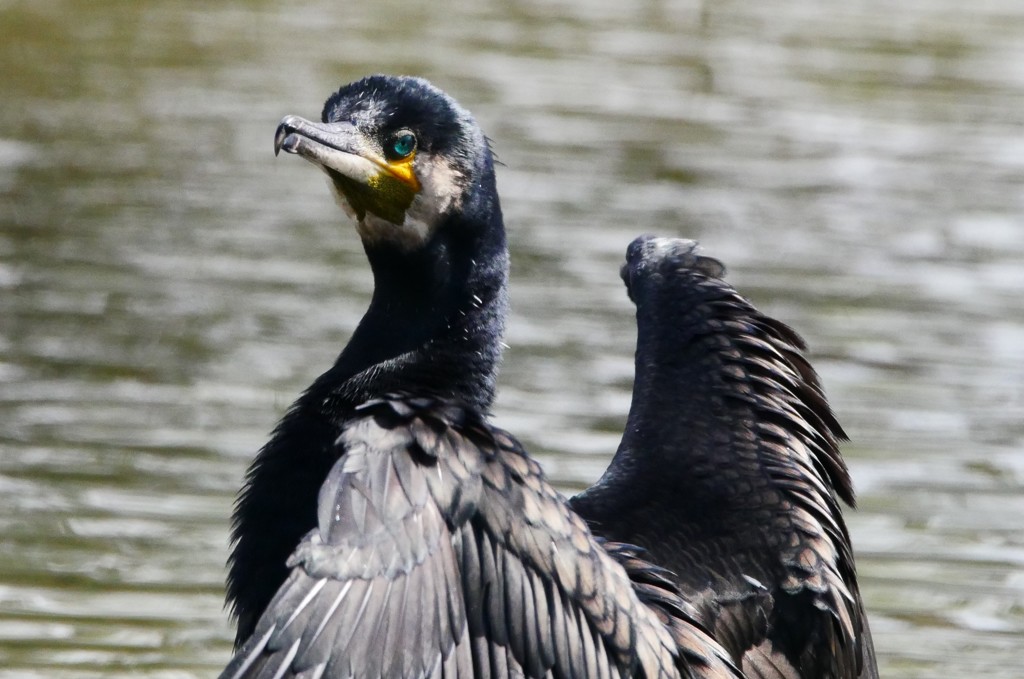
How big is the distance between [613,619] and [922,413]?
4.66 meters

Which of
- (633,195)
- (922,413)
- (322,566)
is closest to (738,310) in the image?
(322,566)

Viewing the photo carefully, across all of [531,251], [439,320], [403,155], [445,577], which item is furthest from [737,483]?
[531,251]

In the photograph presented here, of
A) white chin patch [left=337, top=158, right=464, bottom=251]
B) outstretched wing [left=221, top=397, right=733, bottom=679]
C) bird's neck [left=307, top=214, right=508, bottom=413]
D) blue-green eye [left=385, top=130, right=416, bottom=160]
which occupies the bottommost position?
outstretched wing [left=221, top=397, right=733, bottom=679]

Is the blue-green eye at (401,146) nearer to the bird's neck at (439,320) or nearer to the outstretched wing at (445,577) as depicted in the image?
the bird's neck at (439,320)

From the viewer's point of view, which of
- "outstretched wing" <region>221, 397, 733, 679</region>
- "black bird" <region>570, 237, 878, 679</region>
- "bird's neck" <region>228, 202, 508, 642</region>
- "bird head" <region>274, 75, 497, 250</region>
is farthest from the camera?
"black bird" <region>570, 237, 878, 679</region>

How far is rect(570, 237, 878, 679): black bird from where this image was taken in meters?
4.35

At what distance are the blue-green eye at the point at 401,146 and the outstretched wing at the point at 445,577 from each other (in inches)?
27.5

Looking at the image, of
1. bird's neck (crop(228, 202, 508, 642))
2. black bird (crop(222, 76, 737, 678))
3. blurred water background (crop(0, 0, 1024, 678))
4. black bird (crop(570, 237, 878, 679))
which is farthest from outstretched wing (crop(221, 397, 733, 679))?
blurred water background (crop(0, 0, 1024, 678))

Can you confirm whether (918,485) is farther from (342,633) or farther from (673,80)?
(673,80)

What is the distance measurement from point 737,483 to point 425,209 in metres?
0.98

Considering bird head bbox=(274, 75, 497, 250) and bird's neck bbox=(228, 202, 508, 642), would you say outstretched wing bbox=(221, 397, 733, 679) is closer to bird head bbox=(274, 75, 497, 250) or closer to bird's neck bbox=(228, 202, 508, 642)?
bird's neck bbox=(228, 202, 508, 642)

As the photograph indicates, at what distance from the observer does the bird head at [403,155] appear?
162 inches

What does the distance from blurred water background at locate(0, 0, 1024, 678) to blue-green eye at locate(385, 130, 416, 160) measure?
2.20 m

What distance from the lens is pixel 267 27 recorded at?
14938 mm
